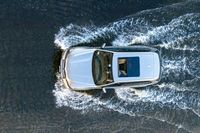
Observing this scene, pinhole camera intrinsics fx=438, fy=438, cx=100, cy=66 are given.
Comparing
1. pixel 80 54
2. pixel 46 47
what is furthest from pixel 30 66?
pixel 80 54

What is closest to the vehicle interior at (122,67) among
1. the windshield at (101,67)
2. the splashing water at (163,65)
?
the windshield at (101,67)

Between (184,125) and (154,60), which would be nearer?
(154,60)

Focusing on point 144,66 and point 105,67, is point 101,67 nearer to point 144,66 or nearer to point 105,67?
point 105,67

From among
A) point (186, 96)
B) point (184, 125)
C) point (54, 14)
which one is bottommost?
point (184, 125)

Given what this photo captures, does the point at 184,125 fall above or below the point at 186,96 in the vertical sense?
below

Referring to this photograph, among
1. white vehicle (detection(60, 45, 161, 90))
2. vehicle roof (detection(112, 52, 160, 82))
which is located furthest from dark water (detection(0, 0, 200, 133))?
vehicle roof (detection(112, 52, 160, 82))

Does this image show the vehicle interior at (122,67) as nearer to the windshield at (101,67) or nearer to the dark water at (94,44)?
the windshield at (101,67)

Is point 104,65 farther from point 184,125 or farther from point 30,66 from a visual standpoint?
point 184,125
